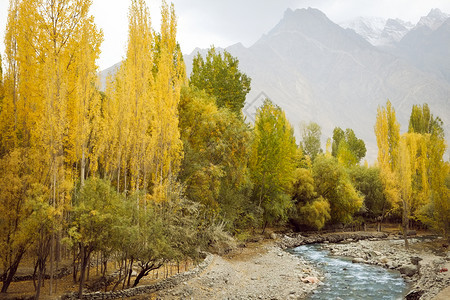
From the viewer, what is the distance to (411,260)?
20344 millimetres

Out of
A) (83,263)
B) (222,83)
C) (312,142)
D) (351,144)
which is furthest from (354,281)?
(351,144)

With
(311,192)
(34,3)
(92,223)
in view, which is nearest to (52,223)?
(92,223)

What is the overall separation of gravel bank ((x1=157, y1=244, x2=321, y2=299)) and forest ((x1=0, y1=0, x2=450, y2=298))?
1.30m

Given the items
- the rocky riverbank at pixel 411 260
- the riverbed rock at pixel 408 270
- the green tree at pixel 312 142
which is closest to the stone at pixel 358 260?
the rocky riverbank at pixel 411 260

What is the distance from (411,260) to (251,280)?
11.8 meters

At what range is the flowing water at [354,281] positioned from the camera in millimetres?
14586

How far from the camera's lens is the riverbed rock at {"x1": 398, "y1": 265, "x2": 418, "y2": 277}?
58.2ft

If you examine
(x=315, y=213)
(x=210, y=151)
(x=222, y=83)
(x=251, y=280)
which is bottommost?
(x=251, y=280)

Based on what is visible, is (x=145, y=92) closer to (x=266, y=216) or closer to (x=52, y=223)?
(x=52, y=223)

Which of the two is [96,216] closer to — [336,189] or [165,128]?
[165,128]

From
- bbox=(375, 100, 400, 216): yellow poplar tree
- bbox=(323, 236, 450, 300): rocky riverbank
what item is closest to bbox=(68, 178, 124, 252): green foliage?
bbox=(323, 236, 450, 300): rocky riverbank

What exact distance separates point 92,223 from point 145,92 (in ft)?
23.0

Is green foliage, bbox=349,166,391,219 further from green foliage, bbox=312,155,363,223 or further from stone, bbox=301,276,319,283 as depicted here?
stone, bbox=301,276,319,283

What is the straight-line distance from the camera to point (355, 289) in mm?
15516
